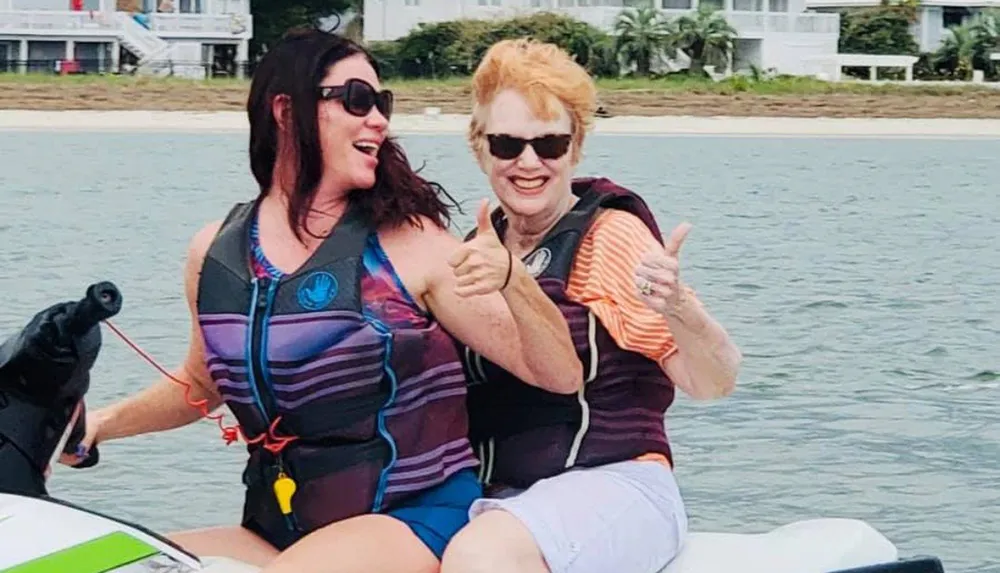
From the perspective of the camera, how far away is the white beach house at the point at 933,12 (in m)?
60.0

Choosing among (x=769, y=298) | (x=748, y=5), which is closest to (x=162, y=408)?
(x=769, y=298)

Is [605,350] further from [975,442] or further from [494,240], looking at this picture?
[975,442]

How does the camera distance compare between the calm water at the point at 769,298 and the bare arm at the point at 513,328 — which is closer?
the bare arm at the point at 513,328

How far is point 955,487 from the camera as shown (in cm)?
934

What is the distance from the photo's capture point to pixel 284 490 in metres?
3.44

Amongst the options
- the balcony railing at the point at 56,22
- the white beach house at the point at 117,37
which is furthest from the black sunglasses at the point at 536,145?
the balcony railing at the point at 56,22

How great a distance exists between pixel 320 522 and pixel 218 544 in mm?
240

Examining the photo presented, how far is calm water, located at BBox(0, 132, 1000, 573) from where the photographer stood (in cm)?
895

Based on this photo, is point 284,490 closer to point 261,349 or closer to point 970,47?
point 261,349

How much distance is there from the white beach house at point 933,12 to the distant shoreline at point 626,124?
16891 mm

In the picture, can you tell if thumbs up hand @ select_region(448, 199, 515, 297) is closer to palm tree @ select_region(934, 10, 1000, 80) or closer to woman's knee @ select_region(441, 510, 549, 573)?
woman's knee @ select_region(441, 510, 549, 573)

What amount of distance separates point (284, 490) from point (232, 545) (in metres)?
0.19

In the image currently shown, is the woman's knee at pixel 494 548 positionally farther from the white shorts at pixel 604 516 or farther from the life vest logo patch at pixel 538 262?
the life vest logo patch at pixel 538 262

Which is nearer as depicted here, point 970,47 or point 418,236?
point 418,236
